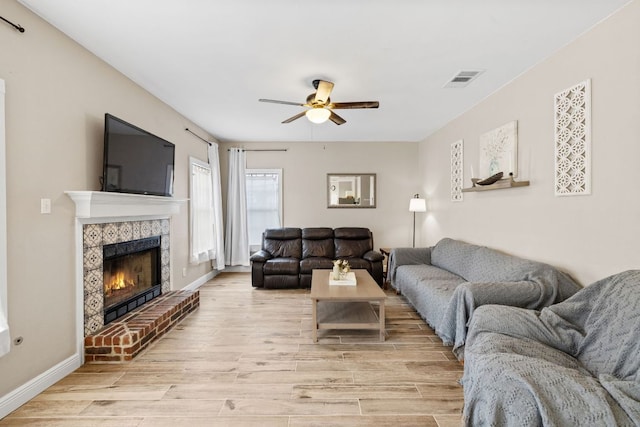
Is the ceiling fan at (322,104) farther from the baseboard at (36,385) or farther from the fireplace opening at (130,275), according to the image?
the baseboard at (36,385)

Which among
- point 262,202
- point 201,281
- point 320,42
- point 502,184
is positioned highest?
point 320,42

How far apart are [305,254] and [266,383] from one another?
3.07 meters

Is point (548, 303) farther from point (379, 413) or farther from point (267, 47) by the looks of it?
point (267, 47)

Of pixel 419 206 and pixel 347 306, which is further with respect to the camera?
pixel 419 206

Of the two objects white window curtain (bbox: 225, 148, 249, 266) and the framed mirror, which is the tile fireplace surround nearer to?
white window curtain (bbox: 225, 148, 249, 266)

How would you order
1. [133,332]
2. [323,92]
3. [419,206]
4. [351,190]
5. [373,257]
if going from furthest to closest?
[351,190] < [419,206] < [373,257] < [323,92] < [133,332]

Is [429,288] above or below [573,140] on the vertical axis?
below

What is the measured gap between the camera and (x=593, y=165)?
85.4 inches

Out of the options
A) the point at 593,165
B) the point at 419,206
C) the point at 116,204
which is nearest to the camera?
the point at 593,165

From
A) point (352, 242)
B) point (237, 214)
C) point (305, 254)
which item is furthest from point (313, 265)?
point (237, 214)

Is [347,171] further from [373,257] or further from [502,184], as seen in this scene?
[502,184]

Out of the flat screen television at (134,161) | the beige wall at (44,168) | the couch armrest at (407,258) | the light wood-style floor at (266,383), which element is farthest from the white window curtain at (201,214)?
the couch armrest at (407,258)

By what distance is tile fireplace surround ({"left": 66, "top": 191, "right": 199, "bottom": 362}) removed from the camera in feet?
7.82

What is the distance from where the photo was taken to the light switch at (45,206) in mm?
2076
